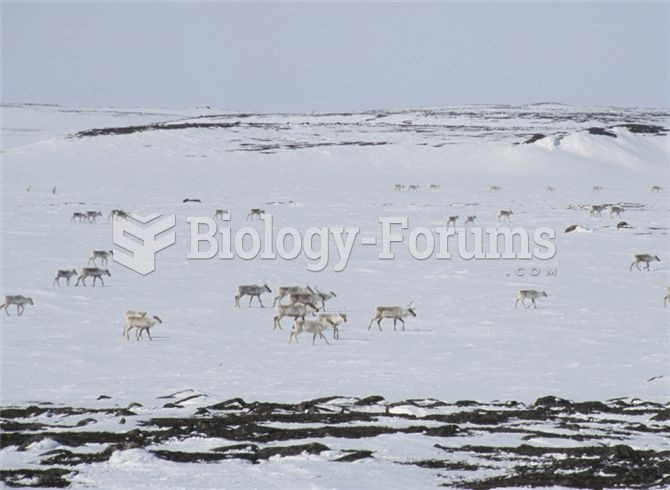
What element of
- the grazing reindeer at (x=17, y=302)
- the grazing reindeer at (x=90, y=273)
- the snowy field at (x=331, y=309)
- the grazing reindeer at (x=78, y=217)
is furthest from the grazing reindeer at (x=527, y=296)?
the grazing reindeer at (x=78, y=217)

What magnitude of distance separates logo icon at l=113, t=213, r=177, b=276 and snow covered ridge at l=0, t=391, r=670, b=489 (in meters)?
17.7

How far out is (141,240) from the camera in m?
38.0

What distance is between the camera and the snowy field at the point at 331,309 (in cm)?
1530

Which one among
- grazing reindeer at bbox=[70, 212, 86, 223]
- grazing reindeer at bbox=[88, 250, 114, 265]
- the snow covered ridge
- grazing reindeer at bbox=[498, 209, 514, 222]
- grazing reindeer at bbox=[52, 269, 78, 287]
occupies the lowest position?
the snow covered ridge

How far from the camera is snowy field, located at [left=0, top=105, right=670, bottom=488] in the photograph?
50.2 feet

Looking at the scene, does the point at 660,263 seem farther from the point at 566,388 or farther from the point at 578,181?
the point at 578,181

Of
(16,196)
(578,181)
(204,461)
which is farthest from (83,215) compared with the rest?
(578,181)

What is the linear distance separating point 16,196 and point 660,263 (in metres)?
36.3

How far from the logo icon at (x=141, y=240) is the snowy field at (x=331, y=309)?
23.6 inches

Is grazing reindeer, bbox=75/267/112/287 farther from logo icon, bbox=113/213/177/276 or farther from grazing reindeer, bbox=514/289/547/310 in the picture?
grazing reindeer, bbox=514/289/547/310

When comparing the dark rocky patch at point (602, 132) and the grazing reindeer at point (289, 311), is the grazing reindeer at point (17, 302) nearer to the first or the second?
the grazing reindeer at point (289, 311)

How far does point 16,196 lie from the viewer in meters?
52.6

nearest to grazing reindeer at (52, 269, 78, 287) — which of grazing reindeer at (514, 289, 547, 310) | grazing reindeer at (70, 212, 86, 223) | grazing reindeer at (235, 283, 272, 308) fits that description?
grazing reindeer at (235, 283, 272, 308)

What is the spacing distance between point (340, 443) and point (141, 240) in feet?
89.4
